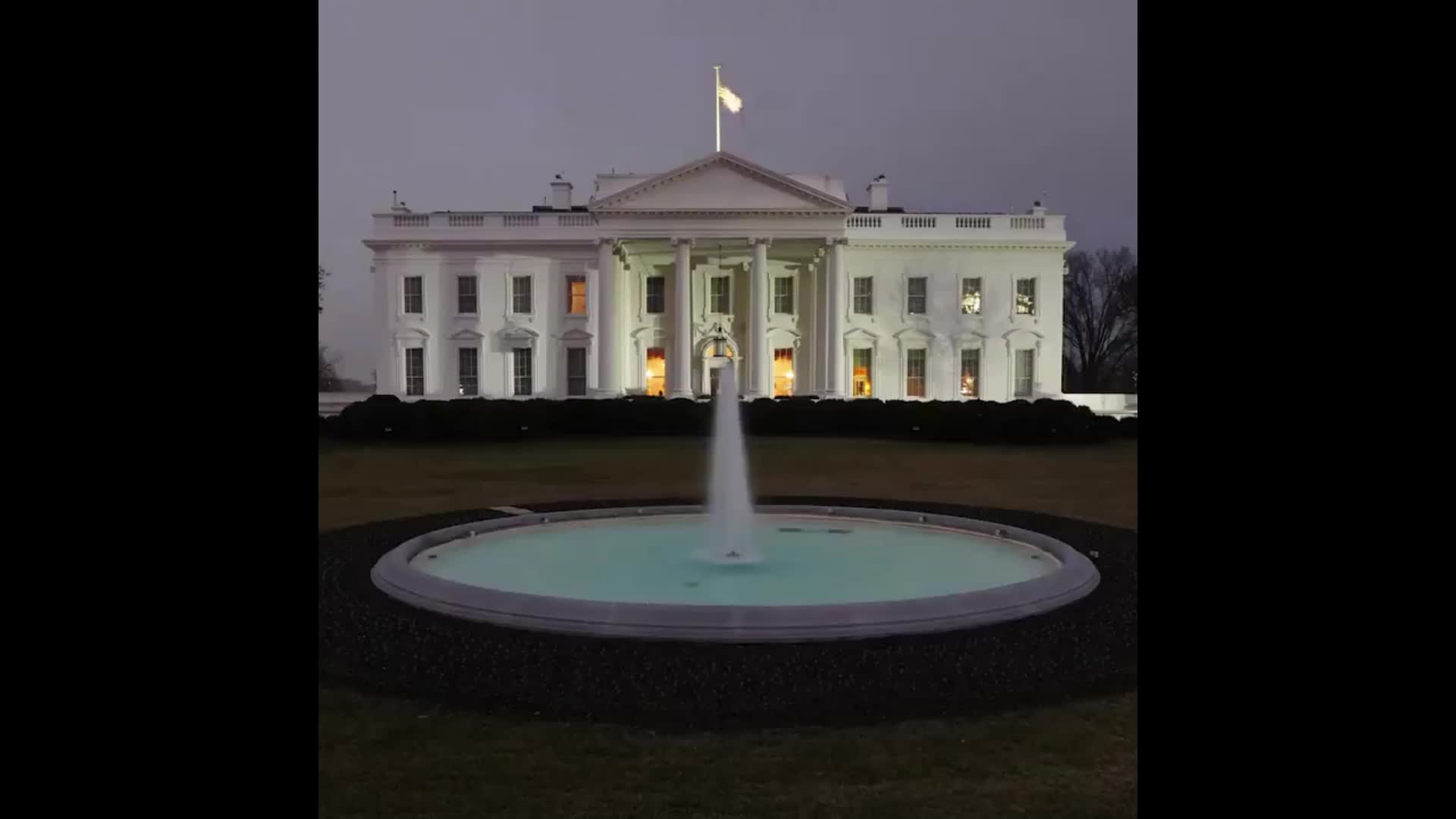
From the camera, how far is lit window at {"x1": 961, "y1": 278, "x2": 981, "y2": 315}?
43375 millimetres

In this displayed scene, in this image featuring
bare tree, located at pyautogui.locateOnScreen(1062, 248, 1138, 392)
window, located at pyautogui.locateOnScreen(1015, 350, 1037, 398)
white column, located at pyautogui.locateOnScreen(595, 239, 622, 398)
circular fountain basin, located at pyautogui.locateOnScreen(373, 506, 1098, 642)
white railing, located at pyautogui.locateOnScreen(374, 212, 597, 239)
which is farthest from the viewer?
bare tree, located at pyautogui.locateOnScreen(1062, 248, 1138, 392)

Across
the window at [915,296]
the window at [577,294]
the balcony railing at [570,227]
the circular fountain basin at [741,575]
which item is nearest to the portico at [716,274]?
the window at [577,294]

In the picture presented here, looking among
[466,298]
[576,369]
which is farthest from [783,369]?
[466,298]

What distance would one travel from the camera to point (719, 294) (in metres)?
43.4

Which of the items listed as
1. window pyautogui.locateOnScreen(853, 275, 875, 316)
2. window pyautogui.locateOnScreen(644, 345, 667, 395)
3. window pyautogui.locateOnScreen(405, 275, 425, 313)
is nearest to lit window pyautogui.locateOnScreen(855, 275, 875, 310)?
window pyautogui.locateOnScreen(853, 275, 875, 316)

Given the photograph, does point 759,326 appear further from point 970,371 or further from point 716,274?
point 970,371

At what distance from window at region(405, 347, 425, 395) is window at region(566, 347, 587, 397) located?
23.6 ft

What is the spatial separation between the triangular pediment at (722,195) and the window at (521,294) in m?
6.32

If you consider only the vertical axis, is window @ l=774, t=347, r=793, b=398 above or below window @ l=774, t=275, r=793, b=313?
below

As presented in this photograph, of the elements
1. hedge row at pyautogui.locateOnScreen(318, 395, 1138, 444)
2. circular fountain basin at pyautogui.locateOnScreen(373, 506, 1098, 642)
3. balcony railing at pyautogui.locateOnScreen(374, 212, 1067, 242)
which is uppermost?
balcony railing at pyautogui.locateOnScreen(374, 212, 1067, 242)

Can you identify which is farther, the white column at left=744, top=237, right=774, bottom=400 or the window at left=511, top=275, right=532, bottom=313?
the window at left=511, top=275, right=532, bottom=313

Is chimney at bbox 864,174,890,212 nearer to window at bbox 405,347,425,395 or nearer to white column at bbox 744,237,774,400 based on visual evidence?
white column at bbox 744,237,774,400

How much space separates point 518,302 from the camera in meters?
43.0

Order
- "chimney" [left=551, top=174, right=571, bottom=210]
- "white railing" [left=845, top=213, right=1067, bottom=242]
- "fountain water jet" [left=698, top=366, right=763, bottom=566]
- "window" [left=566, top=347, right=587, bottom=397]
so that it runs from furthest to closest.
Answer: "chimney" [left=551, top=174, right=571, bottom=210] < "window" [left=566, top=347, right=587, bottom=397] < "white railing" [left=845, top=213, right=1067, bottom=242] < "fountain water jet" [left=698, top=366, right=763, bottom=566]
